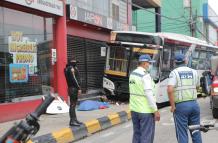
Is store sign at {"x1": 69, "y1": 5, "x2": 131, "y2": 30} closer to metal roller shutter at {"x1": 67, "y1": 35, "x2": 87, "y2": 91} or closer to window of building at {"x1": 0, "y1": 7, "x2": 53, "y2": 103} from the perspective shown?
metal roller shutter at {"x1": 67, "y1": 35, "x2": 87, "y2": 91}

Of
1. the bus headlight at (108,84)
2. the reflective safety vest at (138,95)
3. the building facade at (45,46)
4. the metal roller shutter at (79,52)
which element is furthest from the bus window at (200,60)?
the reflective safety vest at (138,95)

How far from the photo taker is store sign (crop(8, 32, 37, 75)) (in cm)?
1414

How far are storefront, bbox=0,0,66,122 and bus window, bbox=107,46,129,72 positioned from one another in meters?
3.23

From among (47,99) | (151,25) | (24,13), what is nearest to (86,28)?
(24,13)

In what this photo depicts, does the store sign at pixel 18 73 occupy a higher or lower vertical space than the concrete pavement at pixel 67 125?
higher

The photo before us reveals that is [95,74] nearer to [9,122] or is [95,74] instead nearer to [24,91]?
[24,91]

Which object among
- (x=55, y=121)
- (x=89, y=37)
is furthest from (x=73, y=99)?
(x=89, y=37)

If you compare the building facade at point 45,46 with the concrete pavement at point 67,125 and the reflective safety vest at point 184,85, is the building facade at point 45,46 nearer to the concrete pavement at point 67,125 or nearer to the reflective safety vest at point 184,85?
the concrete pavement at point 67,125

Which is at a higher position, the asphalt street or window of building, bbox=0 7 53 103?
window of building, bbox=0 7 53 103

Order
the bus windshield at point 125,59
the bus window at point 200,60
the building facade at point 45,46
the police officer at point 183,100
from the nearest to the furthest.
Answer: the police officer at point 183,100
the building facade at point 45,46
the bus windshield at point 125,59
the bus window at point 200,60

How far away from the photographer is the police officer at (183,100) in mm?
7660

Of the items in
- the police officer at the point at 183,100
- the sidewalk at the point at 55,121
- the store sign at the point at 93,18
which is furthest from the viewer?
the store sign at the point at 93,18

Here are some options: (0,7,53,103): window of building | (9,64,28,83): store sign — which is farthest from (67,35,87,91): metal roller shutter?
(9,64,28,83): store sign

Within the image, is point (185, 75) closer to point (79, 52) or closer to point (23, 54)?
point (23, 54)
